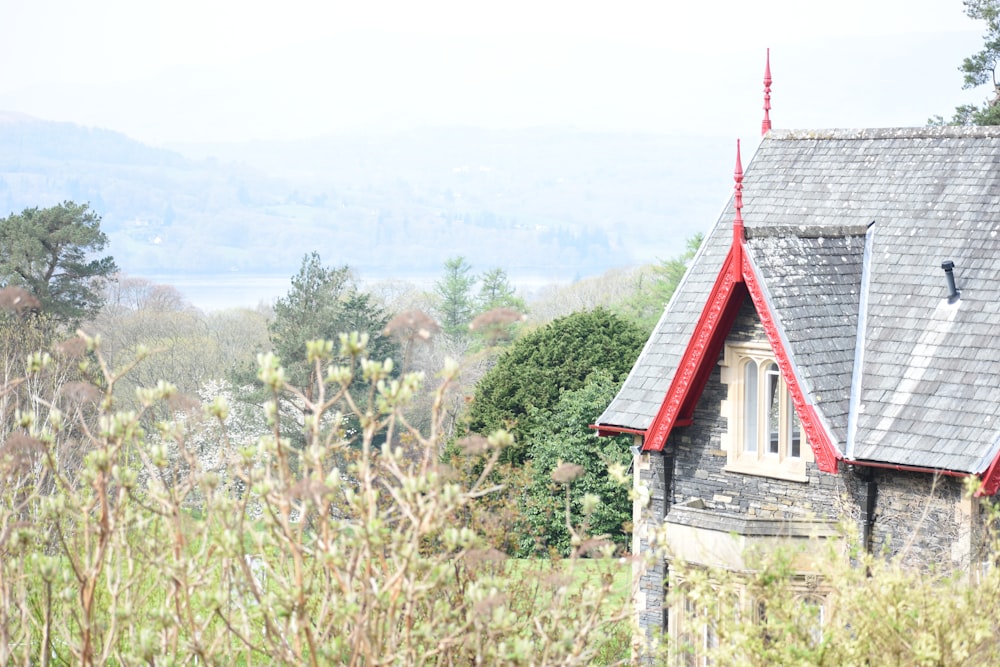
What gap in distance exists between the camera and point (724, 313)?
17.8 meters

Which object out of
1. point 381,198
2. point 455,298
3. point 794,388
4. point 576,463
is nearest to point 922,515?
point 794,388

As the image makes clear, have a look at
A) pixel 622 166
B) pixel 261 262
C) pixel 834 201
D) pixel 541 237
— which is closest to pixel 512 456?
pixel 834 201

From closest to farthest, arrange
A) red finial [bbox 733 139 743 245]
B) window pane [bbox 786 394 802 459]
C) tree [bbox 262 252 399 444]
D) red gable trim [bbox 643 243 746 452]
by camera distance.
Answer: red finial [bbox 733 139 743 245]
red gable trim [bbox 643 243 746 452]
window pane [bbox 786 394 802 459]
tree [bbox 262 252 399 444]

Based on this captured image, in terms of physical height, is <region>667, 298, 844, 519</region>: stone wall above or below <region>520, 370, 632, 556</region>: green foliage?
above

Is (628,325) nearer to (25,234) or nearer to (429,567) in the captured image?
(25,234)

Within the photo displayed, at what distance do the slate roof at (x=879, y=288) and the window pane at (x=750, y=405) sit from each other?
1.04 meters

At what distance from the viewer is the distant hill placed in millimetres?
142500

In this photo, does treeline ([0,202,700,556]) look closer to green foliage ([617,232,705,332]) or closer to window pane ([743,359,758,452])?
green foliage ([617,232,705,332])

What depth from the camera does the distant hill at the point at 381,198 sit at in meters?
142

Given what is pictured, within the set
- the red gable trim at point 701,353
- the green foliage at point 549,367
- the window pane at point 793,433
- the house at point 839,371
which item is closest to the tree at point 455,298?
the green foliage at point 549,367

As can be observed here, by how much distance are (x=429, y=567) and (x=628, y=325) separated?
95.3 ft

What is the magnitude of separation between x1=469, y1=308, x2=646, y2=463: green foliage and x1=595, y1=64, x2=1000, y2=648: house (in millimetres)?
15611

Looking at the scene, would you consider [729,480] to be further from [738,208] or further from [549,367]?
[549,367]

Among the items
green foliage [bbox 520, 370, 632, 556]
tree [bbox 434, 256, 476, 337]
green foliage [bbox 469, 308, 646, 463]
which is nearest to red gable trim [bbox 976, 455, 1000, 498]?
green foliage [bbox 520, 370, 632, 556]
